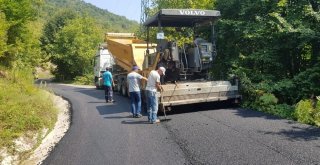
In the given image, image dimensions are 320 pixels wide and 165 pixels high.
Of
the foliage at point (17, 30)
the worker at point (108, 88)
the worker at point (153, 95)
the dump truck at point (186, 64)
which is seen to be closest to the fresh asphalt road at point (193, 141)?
the worker at point (153, 95)

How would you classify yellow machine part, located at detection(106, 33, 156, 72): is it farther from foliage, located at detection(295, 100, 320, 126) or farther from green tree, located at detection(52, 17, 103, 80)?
green tree, located at detection(52, 17, 103, 80)

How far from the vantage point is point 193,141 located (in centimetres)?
742

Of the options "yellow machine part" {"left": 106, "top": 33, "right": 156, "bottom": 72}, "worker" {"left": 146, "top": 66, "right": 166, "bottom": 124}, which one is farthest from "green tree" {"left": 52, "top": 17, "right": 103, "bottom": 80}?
"worker" {"left": 146, "top": 66, "right": 166, "bottom": 124}

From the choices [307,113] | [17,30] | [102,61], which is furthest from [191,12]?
[102,61]

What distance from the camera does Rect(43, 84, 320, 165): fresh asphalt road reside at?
6266 mm

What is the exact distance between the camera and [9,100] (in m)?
12.1

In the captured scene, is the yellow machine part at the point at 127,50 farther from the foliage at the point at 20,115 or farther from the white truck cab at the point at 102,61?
the white truck cab at the point at 102,61

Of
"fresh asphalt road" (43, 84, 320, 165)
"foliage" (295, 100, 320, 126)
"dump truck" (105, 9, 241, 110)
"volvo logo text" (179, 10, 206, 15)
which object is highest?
"volvo logo text" (179, 10, 206, 15)

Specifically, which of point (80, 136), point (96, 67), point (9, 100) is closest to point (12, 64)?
point (96, 67)

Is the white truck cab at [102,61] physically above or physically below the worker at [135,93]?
above

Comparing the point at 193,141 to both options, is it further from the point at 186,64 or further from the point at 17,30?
the point at 17,30

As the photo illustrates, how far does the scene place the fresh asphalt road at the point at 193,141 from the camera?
627 centimetres

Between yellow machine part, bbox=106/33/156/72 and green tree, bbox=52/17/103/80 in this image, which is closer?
yellow machine part, bbox=106/33/156/72

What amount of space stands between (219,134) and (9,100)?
7.41m
